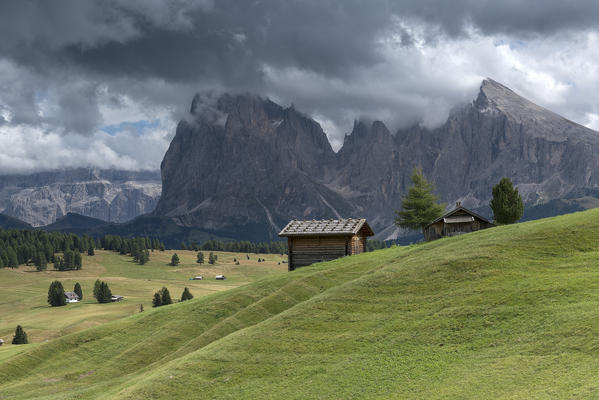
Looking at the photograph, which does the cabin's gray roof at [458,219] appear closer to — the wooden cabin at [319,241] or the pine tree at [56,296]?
the wooden cabin at [319,241]

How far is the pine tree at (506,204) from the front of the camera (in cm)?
6506

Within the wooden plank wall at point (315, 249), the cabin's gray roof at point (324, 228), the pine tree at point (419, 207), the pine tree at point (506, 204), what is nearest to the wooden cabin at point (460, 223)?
the pine tree at point (506, 204)

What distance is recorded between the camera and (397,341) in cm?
2458

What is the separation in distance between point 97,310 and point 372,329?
496 ft

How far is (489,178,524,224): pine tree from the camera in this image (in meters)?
65.1

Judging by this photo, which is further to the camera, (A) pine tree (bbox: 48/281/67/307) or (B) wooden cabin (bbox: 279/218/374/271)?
(A) pine tree (bbox: 48/281/67/307)

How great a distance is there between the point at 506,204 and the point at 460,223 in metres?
6.89

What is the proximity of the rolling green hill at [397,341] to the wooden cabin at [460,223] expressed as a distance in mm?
21041

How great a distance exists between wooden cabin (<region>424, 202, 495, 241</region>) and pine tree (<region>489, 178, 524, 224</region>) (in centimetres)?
265

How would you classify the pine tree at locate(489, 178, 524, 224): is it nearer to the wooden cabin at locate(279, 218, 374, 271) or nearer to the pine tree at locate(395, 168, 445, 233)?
the pine tree at locate(395, 168, 445, 233)

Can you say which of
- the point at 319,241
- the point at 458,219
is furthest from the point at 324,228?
the point at 458,219

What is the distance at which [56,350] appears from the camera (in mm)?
42719

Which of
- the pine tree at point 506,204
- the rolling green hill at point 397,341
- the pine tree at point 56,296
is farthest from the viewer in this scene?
the pine tree at point 56,296

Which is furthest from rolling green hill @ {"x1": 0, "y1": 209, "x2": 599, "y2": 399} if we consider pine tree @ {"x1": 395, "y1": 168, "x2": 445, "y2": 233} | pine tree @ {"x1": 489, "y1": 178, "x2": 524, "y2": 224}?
pine tree @ {"x1": 395, "y1": 168, "x2": 445, "y2": 233}
